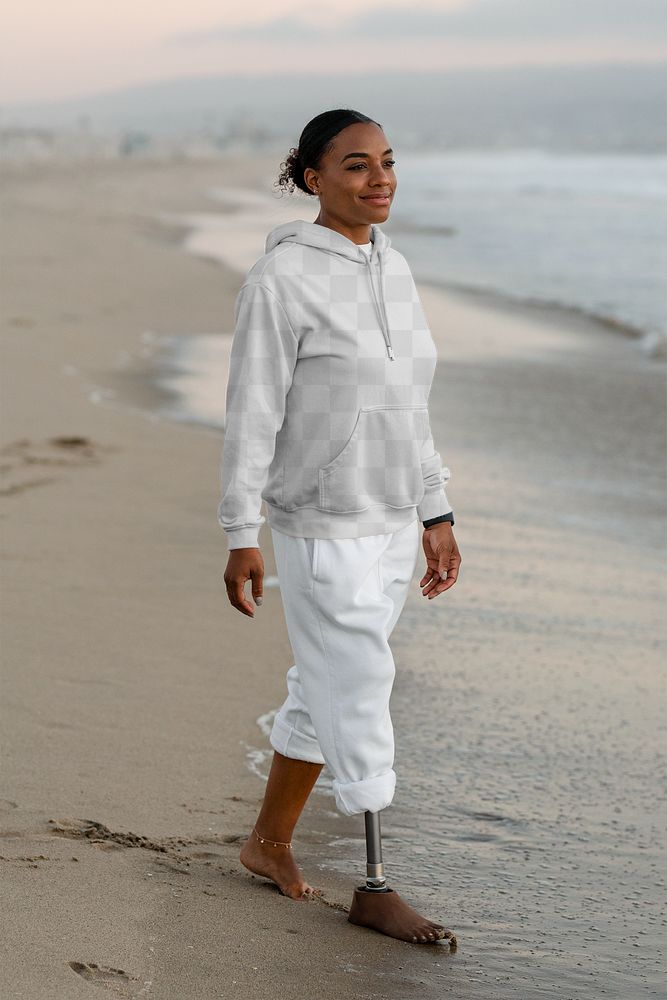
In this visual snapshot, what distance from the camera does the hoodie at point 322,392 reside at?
103 inches

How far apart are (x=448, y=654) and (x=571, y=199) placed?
39.6 meters

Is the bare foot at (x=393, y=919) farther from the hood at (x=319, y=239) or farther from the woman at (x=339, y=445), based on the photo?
the hood at (x=319, y=239)

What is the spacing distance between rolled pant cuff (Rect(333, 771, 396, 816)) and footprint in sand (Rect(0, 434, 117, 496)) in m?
3.66

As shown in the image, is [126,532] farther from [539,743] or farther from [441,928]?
[441,928]

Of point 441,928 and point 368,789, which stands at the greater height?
point 368,789

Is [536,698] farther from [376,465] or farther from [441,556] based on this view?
[376,465]

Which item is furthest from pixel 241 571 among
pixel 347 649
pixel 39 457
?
pixel 39 457

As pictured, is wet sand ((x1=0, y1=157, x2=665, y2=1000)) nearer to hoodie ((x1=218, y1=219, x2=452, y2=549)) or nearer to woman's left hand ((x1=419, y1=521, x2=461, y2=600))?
woman's left hand ((x1=419, y1=521, x2=461, y2=600))

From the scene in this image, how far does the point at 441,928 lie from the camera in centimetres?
274

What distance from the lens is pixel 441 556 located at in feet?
9.64

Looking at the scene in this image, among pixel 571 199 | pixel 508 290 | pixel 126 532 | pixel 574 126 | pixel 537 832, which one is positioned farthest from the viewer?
pixel 574 126

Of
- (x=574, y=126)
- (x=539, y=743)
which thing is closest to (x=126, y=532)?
(x=539, y=743)

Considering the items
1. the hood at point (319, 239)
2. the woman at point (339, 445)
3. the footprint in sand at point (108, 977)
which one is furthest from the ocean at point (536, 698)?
the hood at point (319, 239)

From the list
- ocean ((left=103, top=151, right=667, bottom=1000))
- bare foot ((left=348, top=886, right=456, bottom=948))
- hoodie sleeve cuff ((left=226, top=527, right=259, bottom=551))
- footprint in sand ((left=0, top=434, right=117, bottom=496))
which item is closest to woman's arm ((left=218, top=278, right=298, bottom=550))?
hoodie sleeve cuff ((left=226, top=527, right=259, bottom=551))
